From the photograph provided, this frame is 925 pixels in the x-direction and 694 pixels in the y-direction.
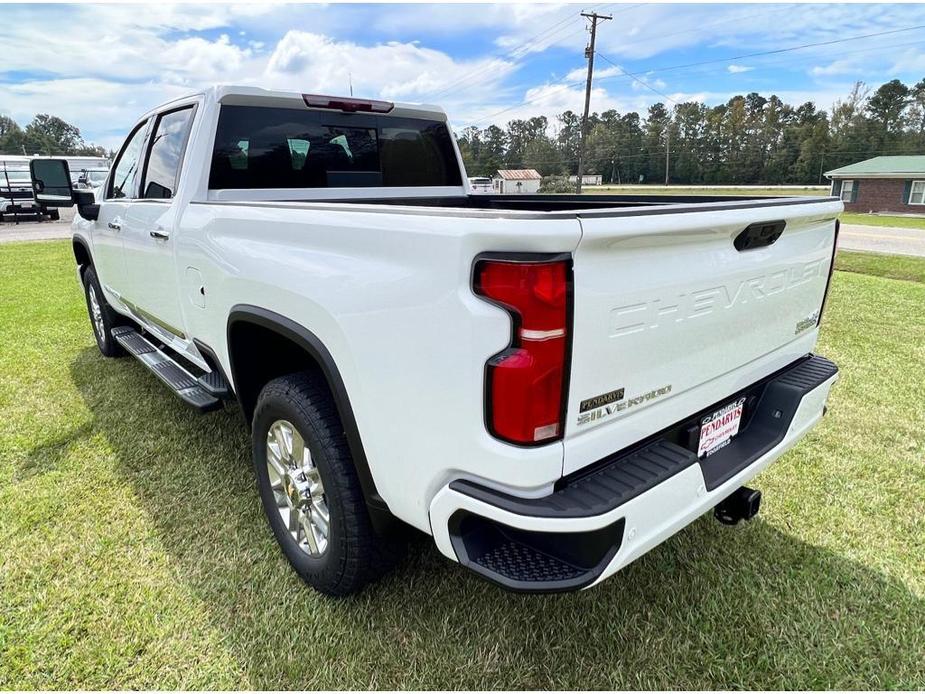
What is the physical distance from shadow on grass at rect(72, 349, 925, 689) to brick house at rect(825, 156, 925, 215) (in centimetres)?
4645

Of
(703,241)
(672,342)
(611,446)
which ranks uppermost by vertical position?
(703,241)

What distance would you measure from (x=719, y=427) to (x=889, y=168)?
163 ft

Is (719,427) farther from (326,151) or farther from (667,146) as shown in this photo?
(667,146)

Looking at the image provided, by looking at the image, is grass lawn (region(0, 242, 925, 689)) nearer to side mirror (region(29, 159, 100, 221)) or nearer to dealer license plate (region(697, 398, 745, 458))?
dealer license plate (region(697, 398, 745, 458))

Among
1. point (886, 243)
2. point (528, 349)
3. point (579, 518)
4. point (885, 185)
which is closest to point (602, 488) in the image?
point (579, 518)

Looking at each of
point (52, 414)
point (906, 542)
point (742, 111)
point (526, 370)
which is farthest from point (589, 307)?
point (742, 111)

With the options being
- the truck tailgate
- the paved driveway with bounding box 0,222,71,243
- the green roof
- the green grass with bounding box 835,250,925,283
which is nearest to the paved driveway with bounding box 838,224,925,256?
the green grass with bounding box 835,250,925,283

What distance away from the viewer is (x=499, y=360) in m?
1.49

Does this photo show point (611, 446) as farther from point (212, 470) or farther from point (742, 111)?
point (742, 111)

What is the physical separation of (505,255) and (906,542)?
8.47 ft

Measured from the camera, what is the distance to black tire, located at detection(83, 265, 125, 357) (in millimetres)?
5219

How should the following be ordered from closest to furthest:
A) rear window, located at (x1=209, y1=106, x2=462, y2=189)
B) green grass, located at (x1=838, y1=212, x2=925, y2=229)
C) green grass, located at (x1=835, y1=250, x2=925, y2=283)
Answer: rear window, located at (x1=209, y1=106, x2=462, y2=189)
green grass, located at (x1=835, y1=250, x2=925, y2=283)
green grass, located at (x1=838, y1=212, x2=925, y2=229)

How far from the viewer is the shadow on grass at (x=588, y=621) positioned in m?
2.08

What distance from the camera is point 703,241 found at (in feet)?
5.91
